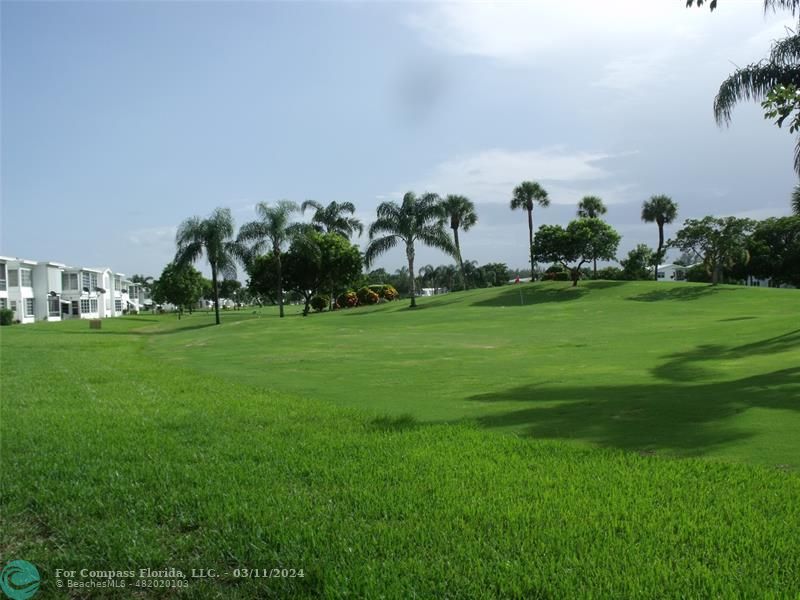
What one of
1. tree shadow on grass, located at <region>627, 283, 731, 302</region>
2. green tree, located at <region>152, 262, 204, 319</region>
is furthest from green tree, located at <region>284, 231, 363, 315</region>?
tree shadow on grass, located at <region>627, 283, 731, 302</region>

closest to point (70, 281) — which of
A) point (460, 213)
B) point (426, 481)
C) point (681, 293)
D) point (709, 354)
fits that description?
point (460, 213)

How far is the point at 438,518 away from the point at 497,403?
5.64 m

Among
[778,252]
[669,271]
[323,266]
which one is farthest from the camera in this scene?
[669,271]

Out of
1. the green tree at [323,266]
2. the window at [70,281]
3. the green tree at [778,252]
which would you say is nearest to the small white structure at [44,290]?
the window at [70,281]

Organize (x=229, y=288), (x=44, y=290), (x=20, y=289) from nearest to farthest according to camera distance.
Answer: (x=20, y=289) < (x=44, y=290) < (x=229, y=288)

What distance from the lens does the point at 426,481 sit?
6086mm

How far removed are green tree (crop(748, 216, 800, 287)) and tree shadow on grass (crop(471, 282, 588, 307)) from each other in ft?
97.0

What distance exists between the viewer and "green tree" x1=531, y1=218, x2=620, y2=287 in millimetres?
56312

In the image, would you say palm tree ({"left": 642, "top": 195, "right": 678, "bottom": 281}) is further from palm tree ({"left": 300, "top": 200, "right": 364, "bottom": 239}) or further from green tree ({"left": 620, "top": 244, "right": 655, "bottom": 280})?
palm tree ({"left": 300, "top": 200, "right": 364, "bottom": 239})

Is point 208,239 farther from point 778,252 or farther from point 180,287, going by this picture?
point 778,252

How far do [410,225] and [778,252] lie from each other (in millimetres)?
49950

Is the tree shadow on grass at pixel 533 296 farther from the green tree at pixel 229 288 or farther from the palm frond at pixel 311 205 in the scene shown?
the green tree at pixel 229 288

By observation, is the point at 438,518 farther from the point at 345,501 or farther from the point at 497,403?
the point at 497,403

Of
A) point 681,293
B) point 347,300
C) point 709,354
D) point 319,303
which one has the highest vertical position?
point 347,300
